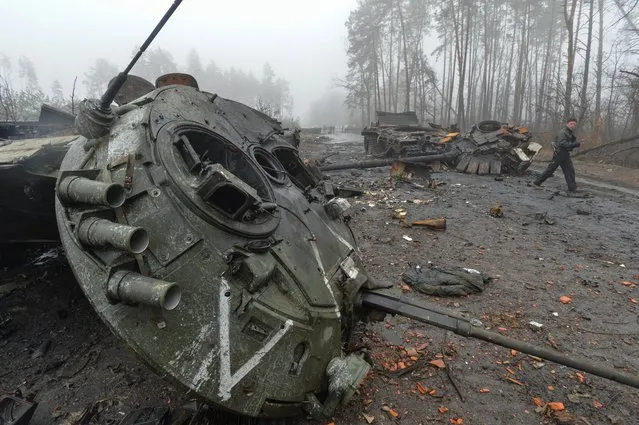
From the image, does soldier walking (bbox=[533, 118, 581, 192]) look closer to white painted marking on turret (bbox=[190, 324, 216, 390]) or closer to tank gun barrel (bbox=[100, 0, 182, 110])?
tank gun barrel (bbox=[100, 0, 182, 110])

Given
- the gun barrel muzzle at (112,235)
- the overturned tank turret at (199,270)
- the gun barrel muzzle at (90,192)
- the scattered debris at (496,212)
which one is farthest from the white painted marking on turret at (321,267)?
the scattered debris at (496,212)

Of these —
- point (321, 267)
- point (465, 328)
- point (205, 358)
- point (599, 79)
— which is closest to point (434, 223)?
point (465, 328)

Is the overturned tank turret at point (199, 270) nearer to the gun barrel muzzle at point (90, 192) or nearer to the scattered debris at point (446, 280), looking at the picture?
the gun barrel muzzle at point (90, 192)

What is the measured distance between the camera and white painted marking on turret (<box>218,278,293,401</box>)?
2.69 m

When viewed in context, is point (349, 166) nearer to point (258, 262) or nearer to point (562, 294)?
point (562, 294)

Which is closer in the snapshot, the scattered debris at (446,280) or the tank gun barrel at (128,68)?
the tank gun barrel at (128,68)

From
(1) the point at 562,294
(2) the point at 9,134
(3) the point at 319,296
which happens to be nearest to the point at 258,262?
(3) the point at 319,296

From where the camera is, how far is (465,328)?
10.9 feet

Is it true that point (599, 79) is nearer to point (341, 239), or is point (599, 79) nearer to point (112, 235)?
point (341, 239)

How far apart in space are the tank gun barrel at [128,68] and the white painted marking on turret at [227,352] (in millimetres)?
2096

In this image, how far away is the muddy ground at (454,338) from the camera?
3.78 m

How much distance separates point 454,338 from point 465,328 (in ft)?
5.69

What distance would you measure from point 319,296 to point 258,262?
62 centimetres

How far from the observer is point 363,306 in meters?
3.74
